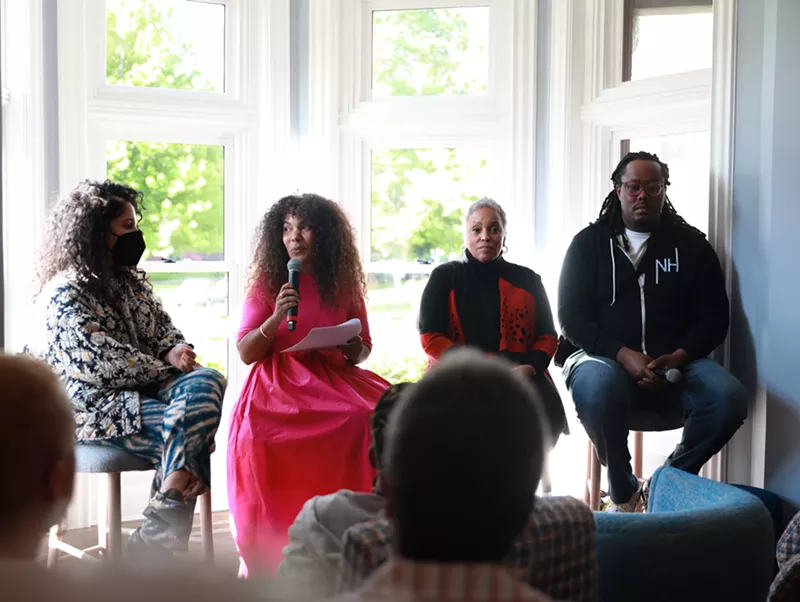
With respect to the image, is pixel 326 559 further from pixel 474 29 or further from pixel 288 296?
pixel 474 29

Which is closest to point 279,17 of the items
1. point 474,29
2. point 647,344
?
point 474,29

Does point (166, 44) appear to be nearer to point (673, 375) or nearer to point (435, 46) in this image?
point (435, 46)

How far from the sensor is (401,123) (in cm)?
402

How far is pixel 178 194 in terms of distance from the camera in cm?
386

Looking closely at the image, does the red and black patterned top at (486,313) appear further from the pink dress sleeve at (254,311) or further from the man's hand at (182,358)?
the man's hand at (182,358)

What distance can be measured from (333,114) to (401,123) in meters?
0.32

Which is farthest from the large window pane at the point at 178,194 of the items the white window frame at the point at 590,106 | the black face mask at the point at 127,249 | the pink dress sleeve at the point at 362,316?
the white window frame at the point at 590,106

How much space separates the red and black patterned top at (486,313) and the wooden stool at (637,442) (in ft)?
1.24

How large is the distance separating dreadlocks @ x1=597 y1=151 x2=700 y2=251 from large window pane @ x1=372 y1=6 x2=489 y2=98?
3.05 ft

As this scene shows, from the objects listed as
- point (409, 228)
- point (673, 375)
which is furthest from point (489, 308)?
point (409, 228)

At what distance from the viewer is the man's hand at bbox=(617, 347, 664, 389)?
302cm

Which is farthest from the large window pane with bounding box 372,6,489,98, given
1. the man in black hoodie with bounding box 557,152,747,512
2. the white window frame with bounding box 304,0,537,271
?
the man in black hoodie with bounding box 557,152,747,512

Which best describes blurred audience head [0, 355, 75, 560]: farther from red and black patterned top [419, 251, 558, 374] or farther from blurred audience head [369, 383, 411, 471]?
red and black patterned top [419, 251, 558, 374]

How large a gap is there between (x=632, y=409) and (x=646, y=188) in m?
0.84
